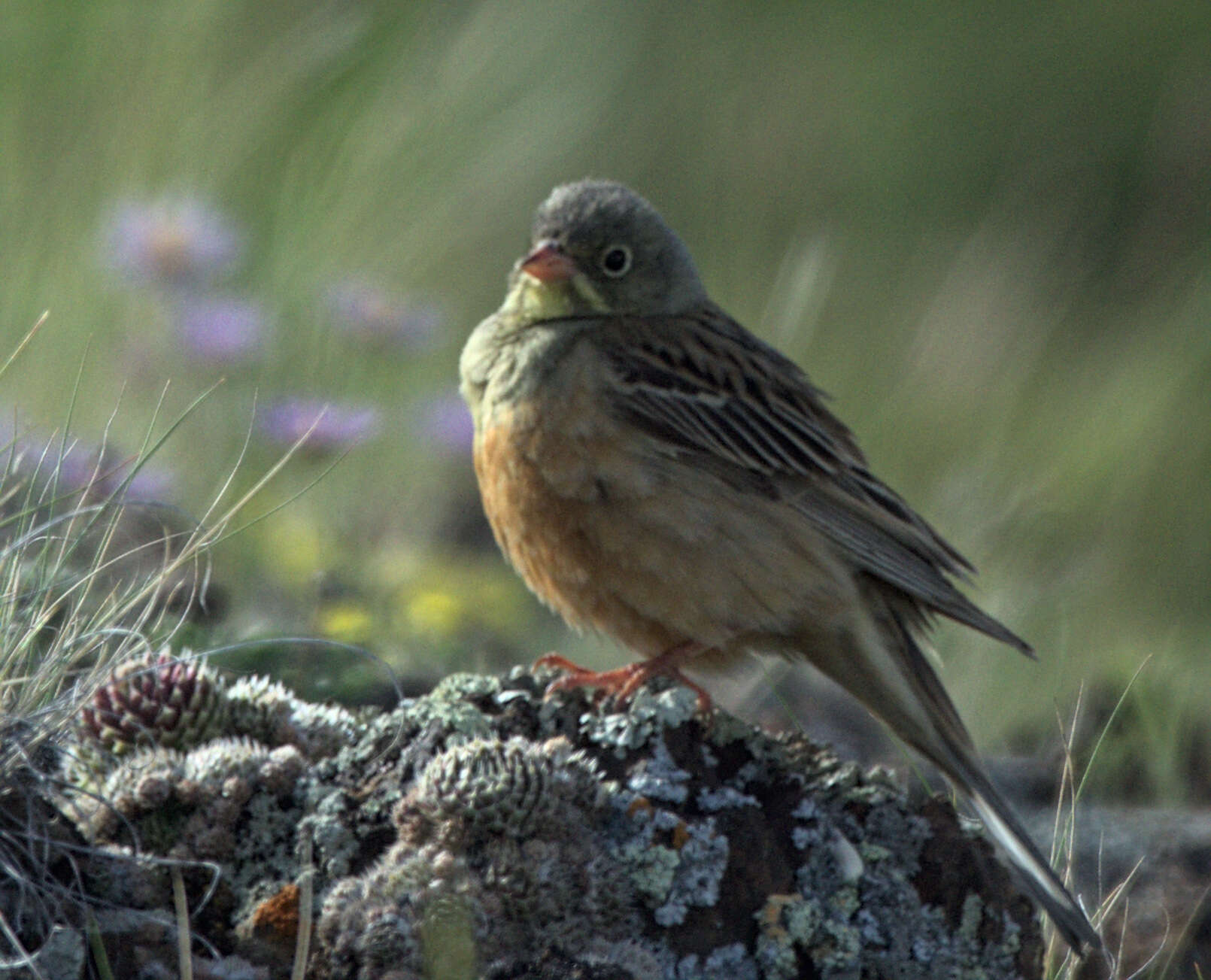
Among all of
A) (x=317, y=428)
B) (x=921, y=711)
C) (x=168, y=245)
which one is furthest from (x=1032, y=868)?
(x=168, y=245)

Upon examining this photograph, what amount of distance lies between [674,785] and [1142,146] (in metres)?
9.39

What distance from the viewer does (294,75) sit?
736cm

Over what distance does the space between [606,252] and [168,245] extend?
6.05 ft

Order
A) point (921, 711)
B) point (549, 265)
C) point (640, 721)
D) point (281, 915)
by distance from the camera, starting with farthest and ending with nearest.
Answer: point (549, 265)
point (921, 711)
point (640, 721)
point (281, 915)

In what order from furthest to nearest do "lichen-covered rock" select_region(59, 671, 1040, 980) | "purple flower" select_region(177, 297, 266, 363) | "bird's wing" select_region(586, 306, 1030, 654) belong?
1. "purple flower" select_region(177, 297, 266, 363)
2. "bird's wing" select_region(586, 306, 1030, 654)
3. "lichen-covered rock" select_region(59, 671, 1040, 980)

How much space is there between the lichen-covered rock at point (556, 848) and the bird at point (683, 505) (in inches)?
18.5

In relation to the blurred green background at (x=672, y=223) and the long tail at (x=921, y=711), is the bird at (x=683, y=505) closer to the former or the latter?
the long tail at (x=921, y=711)

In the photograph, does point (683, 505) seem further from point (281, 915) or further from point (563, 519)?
point (281, 915)

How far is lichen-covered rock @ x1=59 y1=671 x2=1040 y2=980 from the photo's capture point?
3.20m

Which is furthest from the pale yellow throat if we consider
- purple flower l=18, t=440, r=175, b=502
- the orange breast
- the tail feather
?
the tail feather

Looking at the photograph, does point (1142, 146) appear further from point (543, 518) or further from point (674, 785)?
point (674, 785)

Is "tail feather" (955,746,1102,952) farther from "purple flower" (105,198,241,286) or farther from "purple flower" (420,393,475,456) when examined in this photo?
"purple flower" (105,198,241,286)

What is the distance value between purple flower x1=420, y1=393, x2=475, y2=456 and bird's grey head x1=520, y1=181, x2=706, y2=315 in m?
1.34

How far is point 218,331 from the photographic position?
19.5 ft
